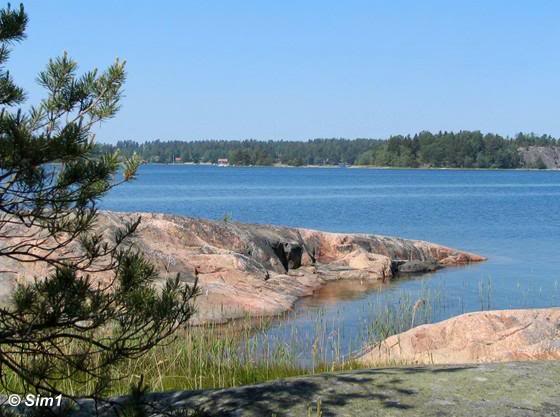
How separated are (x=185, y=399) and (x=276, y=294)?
1164 centimetres

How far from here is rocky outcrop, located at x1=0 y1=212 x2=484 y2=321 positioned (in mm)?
15594

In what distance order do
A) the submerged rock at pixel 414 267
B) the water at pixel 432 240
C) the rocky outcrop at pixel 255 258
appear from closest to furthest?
the rocky outcrop at pixel 255 258, the water at pixel 432 240, the submerged rock at pixel 414 267

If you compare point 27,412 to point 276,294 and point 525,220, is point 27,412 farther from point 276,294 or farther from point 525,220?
point 525,220

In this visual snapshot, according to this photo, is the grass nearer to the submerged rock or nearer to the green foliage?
the green foliage

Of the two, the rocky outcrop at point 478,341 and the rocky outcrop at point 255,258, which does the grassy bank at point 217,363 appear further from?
the rocky outcrop at point 255,258

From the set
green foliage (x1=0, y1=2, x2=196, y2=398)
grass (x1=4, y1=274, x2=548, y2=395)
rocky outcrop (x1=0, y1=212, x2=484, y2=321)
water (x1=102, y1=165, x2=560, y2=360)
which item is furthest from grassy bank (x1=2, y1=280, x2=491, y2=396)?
rocky outcrop (x1=0, y1=212, x2=484, y2=321)

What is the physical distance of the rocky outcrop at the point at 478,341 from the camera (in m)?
10.1

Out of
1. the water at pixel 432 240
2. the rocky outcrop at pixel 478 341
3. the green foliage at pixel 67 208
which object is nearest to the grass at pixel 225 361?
the water at pixel 432 240

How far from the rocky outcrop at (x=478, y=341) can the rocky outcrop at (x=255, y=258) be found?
3.86m

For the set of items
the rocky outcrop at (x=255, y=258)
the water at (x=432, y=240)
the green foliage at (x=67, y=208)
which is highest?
the green foliage at (x=67, y=208)

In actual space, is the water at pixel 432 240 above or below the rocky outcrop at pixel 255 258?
below

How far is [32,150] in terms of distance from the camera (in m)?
4.64

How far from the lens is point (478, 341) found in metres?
10.8

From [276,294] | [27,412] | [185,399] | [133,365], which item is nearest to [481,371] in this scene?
[185,399]
